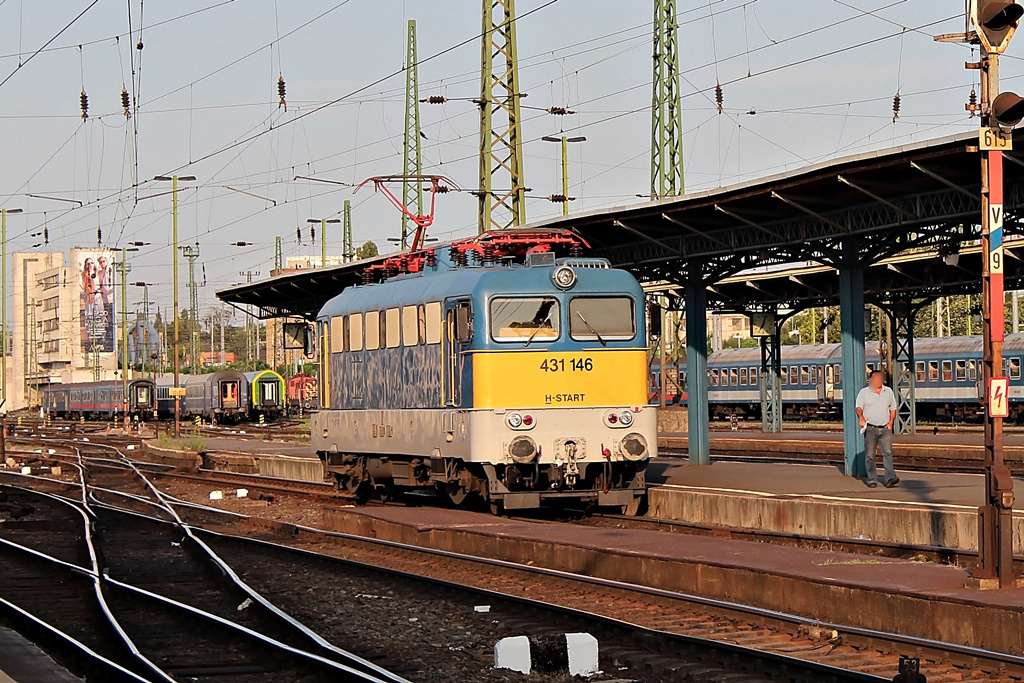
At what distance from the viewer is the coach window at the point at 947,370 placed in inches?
2205

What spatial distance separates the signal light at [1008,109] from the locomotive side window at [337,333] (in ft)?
47.3

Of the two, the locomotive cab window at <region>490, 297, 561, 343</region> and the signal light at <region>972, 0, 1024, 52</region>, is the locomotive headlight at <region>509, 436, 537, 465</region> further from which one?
the signal light at <region>972, 0, 1024, 52</region>

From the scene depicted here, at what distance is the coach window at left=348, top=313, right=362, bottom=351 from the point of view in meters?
22.8

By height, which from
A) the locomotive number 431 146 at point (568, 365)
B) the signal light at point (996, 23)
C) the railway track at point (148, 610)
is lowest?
the railway track at point (148, 610)

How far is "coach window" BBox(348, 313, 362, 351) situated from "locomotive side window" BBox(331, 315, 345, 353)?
36 centimetres

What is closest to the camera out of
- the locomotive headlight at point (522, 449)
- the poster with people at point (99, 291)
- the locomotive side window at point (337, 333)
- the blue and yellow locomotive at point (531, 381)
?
the locomotive headlight at point (522, 449)

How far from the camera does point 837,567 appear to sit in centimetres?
1245

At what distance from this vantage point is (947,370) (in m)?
56.2

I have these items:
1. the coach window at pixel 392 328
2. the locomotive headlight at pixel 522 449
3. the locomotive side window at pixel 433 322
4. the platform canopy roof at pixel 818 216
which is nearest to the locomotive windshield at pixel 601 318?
the locomotive headlight at pixel 522 449

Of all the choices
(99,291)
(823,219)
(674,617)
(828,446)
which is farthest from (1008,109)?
(99,291)

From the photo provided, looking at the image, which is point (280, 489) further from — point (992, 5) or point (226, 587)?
point (992, 5)

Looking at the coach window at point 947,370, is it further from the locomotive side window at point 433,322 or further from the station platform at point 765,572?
the station platform at point 765,572

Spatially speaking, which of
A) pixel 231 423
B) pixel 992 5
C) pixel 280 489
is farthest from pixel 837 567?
pixel 231 423

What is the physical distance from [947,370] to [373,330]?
39.5 metres
